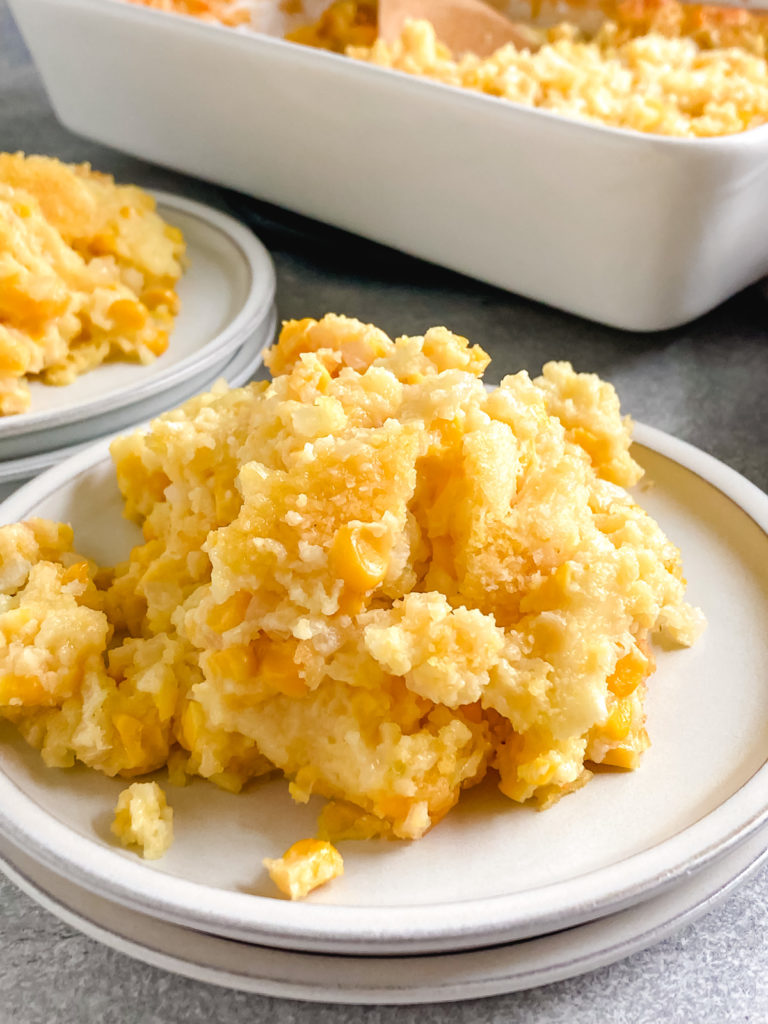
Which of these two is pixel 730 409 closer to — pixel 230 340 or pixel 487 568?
pixel 230 340

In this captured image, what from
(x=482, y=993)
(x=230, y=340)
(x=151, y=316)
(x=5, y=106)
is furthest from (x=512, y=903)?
(x=5, y=106)

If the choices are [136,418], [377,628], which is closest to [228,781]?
[377,628]

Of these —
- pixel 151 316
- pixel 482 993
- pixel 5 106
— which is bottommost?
pixel 5 106

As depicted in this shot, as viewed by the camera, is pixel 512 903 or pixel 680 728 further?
pixel 680 728

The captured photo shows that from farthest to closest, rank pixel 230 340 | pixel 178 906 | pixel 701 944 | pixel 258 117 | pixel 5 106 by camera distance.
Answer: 1. pixel 5 106
2. pixel 258 117
3. pixel 230 340
4. pixel 701 944
5. pixel 178 906

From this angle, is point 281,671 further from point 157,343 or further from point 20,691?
point 157,343

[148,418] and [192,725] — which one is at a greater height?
[192,725]
